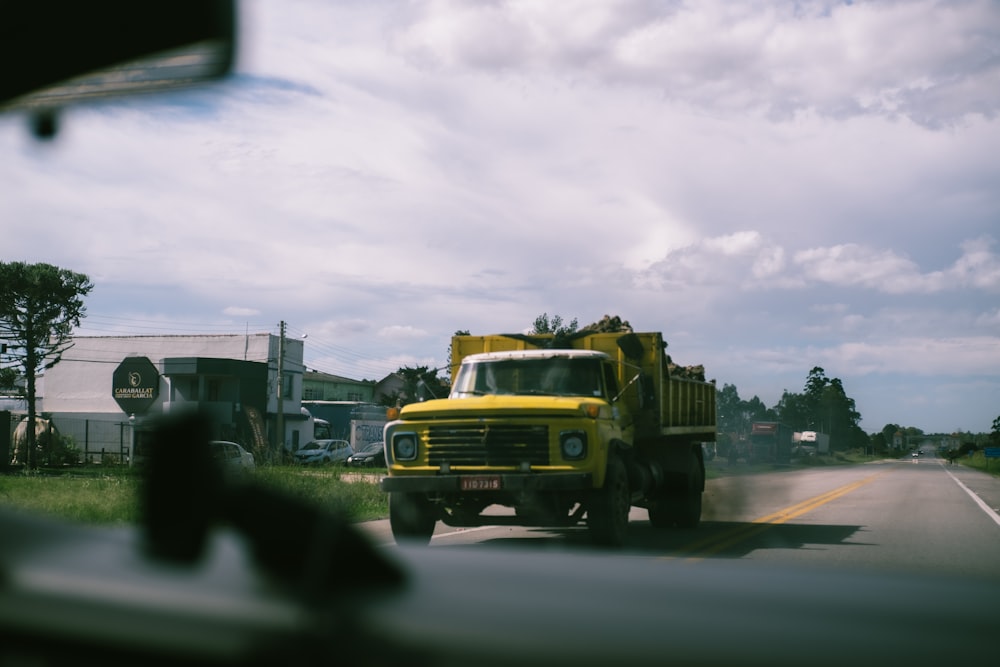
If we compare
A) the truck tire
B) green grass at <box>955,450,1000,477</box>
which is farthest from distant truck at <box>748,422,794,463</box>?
the truck tire

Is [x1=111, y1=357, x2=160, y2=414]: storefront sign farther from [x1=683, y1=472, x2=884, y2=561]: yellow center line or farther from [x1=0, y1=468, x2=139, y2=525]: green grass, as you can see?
[x1=683, y1=472, x2=884, y2=561]: yellow center line

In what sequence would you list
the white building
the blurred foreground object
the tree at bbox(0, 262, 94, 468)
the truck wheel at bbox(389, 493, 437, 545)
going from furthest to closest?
the white building → the tree at bbox(0, 262, 94, 468) → the truck wheel at bbox(389, 493, 437, 545) → the blurred foreground object

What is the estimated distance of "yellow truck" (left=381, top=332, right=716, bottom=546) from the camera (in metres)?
11.6

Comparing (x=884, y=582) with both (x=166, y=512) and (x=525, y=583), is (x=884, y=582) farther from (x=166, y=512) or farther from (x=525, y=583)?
(x=166, y=512)

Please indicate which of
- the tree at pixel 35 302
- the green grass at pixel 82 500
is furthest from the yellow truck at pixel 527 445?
the tree at pixel 35 302

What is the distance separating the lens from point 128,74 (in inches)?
104

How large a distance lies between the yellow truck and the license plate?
0.01 metres

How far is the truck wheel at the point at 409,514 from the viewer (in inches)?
473

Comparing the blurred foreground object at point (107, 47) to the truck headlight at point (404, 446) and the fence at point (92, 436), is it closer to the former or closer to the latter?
the truck headlight at point (404, 446)

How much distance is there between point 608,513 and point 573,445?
87cm

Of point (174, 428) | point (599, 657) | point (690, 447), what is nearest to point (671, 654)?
point (599, 657)

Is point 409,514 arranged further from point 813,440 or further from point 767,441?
point 813,440

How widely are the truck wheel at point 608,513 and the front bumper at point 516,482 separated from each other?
31cm

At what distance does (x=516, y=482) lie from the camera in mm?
Answer: 11406
